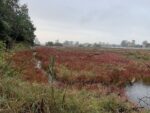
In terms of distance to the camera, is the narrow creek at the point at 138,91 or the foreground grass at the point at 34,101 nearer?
the foreground grass at the point at 34,101

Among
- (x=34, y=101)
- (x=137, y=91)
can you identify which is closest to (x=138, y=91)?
(x=137, y=91)

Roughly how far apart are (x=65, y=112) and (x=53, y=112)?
0.30m

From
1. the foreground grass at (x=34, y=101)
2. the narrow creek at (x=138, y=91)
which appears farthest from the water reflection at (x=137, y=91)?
the foreground grass at (x=34, y=101)

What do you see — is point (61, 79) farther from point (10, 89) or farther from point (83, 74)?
point (10, 89)

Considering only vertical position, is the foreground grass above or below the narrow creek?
above

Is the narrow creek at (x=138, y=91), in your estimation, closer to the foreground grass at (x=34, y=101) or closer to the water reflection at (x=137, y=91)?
the water reflection at (x=137, y=91)

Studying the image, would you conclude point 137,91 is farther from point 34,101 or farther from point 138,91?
point 34,101

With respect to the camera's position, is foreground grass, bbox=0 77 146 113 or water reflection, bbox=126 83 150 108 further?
water reflection, bbox=126 83 150 108

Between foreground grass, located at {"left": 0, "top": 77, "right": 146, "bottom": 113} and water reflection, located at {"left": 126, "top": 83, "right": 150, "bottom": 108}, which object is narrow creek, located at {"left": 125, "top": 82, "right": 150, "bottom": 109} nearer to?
water reflection, located at {"left": 126, "top": 83, "right": 150, "bottom": 108}

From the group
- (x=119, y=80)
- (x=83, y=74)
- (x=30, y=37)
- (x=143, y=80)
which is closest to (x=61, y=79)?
(x=83, y=74)

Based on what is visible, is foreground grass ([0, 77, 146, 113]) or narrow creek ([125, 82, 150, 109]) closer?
foreground grass ([0, 77, 146, 113])

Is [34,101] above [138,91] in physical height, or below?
above

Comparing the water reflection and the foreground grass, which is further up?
the foreground grass

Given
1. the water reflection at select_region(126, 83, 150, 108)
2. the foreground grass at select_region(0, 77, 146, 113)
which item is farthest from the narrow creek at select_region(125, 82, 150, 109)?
the foreground grass at select_region(0, 77, 146, 113)
